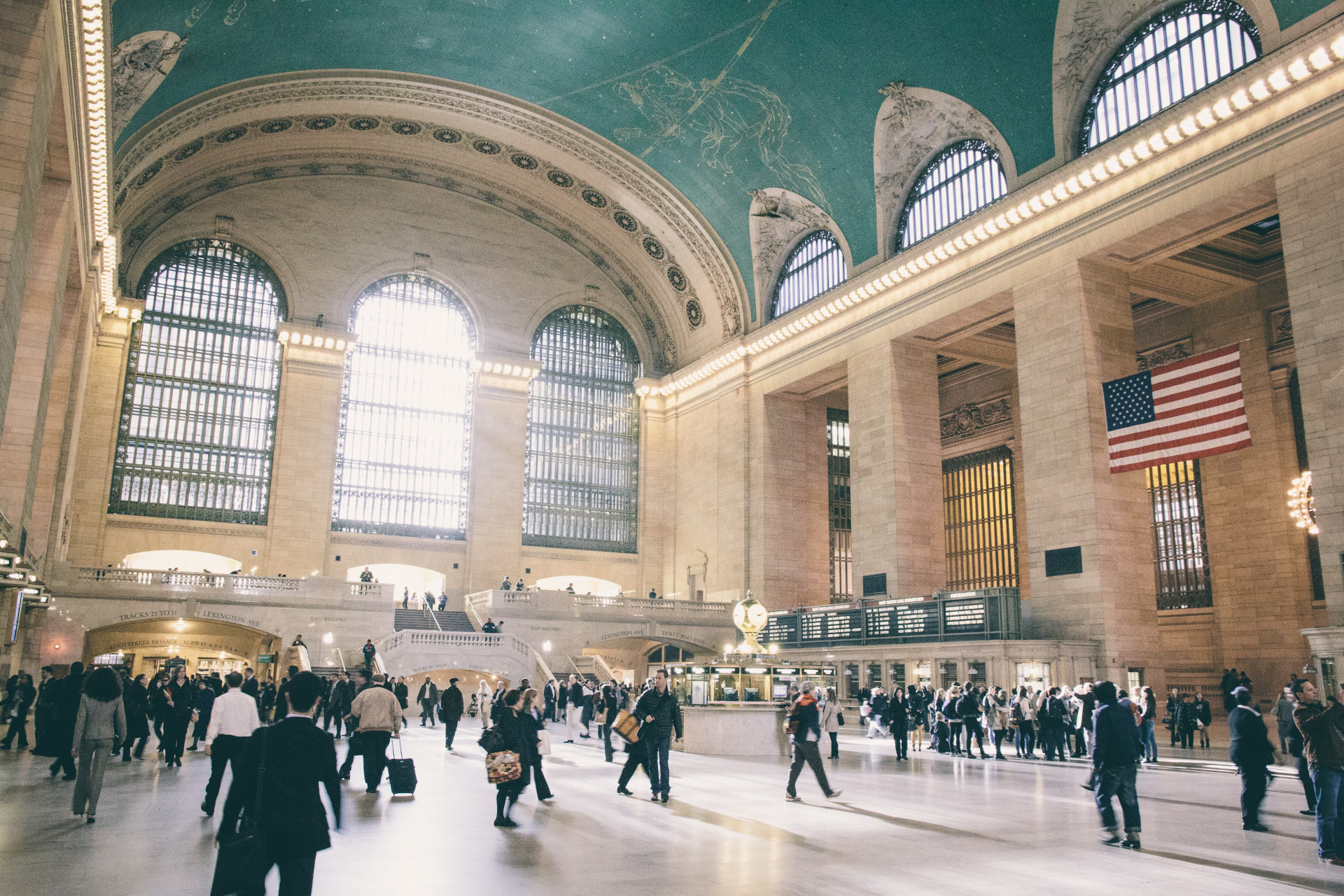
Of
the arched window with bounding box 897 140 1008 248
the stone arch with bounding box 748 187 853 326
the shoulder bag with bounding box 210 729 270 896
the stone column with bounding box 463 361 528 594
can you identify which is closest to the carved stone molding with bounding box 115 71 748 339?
the stone arch with bounding box 748 187 853 326

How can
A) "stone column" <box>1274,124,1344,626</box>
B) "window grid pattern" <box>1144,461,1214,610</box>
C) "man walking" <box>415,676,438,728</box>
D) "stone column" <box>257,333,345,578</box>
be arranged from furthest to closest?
"stone column" <box>257,333,345,578</box>, "window grid pattern" <box>1144,461,1214,610</box>, "man walking" <box>415,676,438,728</box>, "stone column" <box>1274,124,1344,626</box>

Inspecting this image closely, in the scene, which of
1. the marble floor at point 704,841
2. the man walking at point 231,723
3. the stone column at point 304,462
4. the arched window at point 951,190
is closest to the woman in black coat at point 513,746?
the marble floor at point 704,841

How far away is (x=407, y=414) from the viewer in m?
34.8

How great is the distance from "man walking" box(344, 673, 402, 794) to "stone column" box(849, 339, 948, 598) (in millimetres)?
16920

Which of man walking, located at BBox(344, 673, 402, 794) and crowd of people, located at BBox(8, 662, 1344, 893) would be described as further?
man walking, located at BBox(344, 673, 402, 794)

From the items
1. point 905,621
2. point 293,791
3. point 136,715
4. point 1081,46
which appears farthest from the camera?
point 905,621

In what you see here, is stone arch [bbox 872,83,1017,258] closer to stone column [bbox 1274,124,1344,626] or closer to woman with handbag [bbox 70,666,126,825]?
stone column [bbox 1274,124,1344,626]

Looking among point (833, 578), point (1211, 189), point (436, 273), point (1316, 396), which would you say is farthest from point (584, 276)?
point (1316, 396)

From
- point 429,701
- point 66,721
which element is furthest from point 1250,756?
point 429,701

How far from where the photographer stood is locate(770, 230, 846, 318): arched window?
29484 millimetres

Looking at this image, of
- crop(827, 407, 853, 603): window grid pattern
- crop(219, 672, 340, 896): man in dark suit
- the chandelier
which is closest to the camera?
crop(219, 672, 340, 896): man in dark suit

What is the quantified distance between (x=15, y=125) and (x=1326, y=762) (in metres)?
15.8

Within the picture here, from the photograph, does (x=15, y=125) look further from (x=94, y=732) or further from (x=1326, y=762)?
(x=1326, y=762)

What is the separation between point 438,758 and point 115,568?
14934 mm
